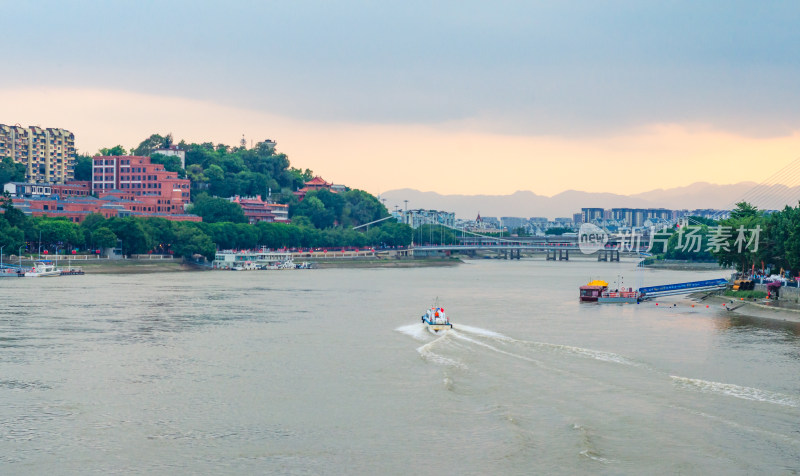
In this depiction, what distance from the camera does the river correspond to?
2145 cm

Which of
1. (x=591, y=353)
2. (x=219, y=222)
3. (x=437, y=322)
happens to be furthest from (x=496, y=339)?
(x=219, y=222)

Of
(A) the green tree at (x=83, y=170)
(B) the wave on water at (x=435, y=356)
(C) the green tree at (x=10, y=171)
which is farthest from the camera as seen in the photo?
(A) the green tree at (x=83, y=170)

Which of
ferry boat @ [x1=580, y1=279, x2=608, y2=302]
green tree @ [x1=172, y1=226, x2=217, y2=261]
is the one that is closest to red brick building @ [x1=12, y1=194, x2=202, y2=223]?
green tree @ [x1=172, y1=226, x2=217, y2=261]

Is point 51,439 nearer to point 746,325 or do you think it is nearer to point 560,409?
point 560,409

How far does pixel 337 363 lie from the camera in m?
34.0

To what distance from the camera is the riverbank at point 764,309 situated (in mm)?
49812

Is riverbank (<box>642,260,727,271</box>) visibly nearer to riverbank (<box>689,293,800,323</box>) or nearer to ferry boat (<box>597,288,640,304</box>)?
ferry boat (<box>597,288,640,304</box>)

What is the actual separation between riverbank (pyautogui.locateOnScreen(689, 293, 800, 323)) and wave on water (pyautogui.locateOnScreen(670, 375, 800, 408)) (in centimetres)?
2086

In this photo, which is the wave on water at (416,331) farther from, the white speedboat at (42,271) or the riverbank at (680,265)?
the riverbank at (680,265)

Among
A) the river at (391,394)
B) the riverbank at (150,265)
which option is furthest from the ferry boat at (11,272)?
the river at (391,394)

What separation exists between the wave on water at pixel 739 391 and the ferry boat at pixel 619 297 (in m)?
32.0

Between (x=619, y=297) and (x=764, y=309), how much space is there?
1134 cm

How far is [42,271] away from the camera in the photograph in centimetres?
8656

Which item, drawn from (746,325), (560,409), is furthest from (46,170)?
(560,409)
